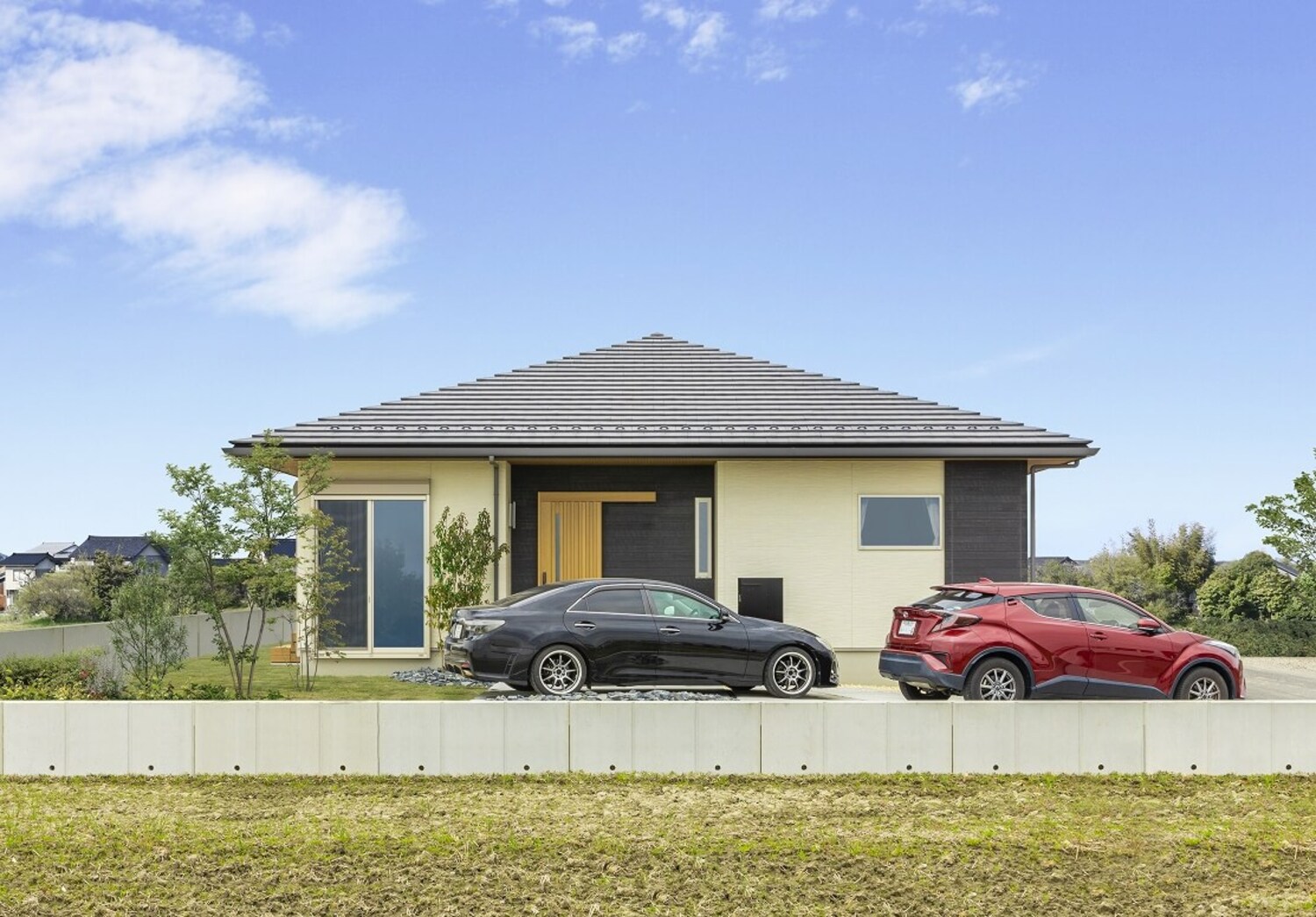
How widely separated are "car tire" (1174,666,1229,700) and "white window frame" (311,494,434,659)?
10062 millimetres

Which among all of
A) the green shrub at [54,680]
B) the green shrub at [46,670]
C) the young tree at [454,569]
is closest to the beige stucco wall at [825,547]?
the young tree at [454,569]

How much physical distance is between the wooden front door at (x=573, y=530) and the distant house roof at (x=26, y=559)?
87.1 m

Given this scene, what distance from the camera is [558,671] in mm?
13359

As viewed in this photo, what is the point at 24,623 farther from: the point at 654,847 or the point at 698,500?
the point at 654,847

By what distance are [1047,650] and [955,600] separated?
1.10 m

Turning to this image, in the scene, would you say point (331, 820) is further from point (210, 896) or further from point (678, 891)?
point (678, 891)

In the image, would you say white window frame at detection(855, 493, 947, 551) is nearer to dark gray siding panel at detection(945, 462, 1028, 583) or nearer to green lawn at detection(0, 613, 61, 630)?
dark gray siding panel at detection(945, 462, 1028, 583)

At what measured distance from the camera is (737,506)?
18.4 m

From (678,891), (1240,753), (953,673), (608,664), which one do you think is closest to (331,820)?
(678,891)

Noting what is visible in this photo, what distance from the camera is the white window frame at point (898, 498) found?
18.3 metres

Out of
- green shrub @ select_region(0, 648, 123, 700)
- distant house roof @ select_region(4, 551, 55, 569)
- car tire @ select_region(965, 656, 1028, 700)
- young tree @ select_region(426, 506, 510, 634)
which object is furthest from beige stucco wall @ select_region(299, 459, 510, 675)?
distant house roof @ select_region(4, 551, 55, 569)

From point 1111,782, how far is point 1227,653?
368 centimetres

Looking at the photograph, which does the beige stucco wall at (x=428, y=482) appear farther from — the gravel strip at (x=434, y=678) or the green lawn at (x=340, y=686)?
the green lawn at (x=340, y=686)

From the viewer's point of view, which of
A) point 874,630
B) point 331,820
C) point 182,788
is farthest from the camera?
point 874,630
